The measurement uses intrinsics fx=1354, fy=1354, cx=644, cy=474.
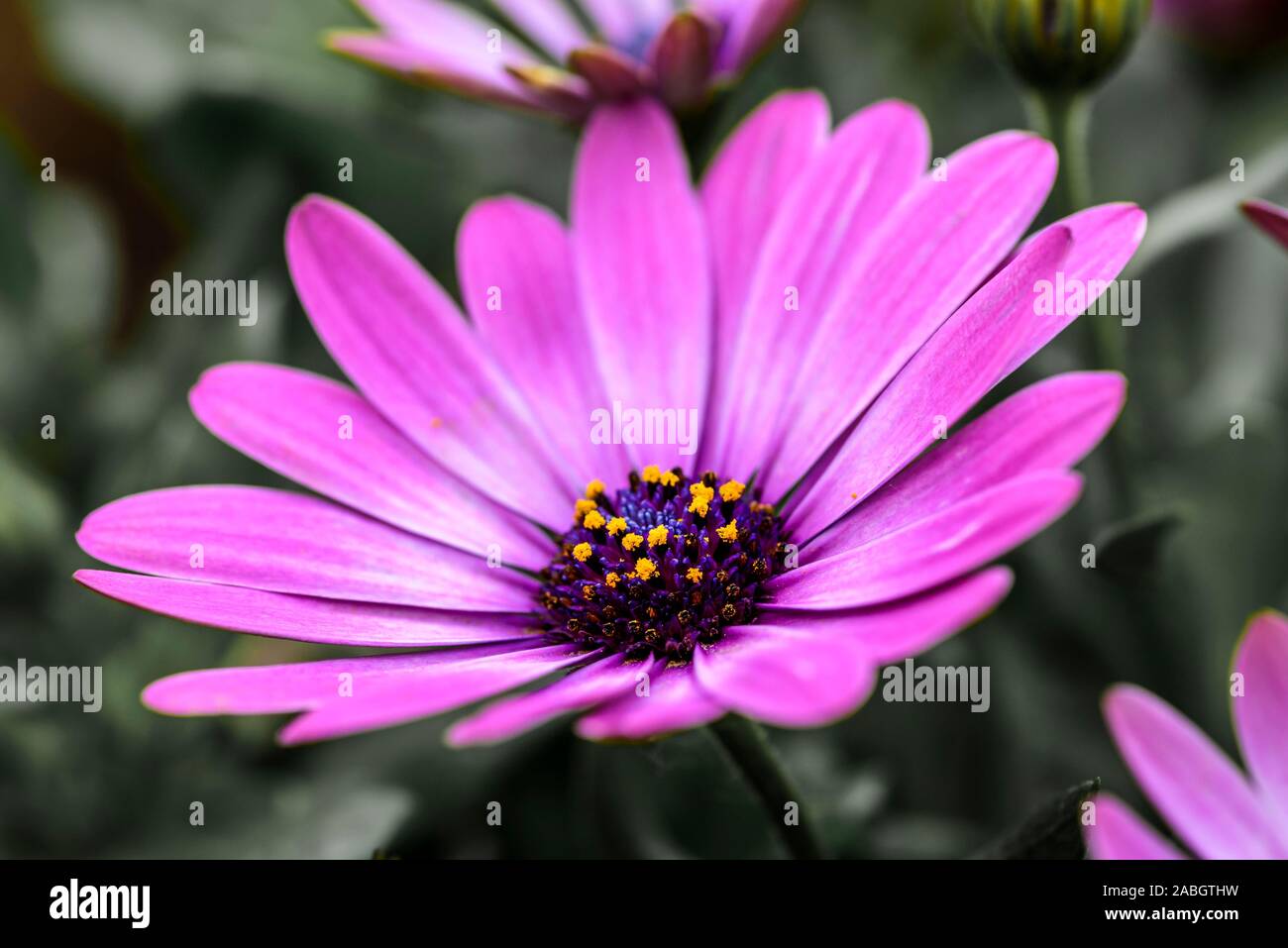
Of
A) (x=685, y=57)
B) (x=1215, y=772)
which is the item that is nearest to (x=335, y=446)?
(x=685, y=57)

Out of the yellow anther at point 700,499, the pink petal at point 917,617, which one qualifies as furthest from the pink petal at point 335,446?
the pink petal at point 917,617

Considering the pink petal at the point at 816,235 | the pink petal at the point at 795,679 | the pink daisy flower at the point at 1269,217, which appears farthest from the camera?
the pink petal at the point at 816,235

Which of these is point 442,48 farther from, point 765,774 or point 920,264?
point 765,774

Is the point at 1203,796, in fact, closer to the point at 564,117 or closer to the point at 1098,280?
the point at 1098,280

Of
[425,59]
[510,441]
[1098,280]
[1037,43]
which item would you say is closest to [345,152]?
[425,59]

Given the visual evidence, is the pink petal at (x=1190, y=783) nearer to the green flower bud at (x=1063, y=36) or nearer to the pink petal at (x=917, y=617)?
the pink petal at (x=917, y=617)
